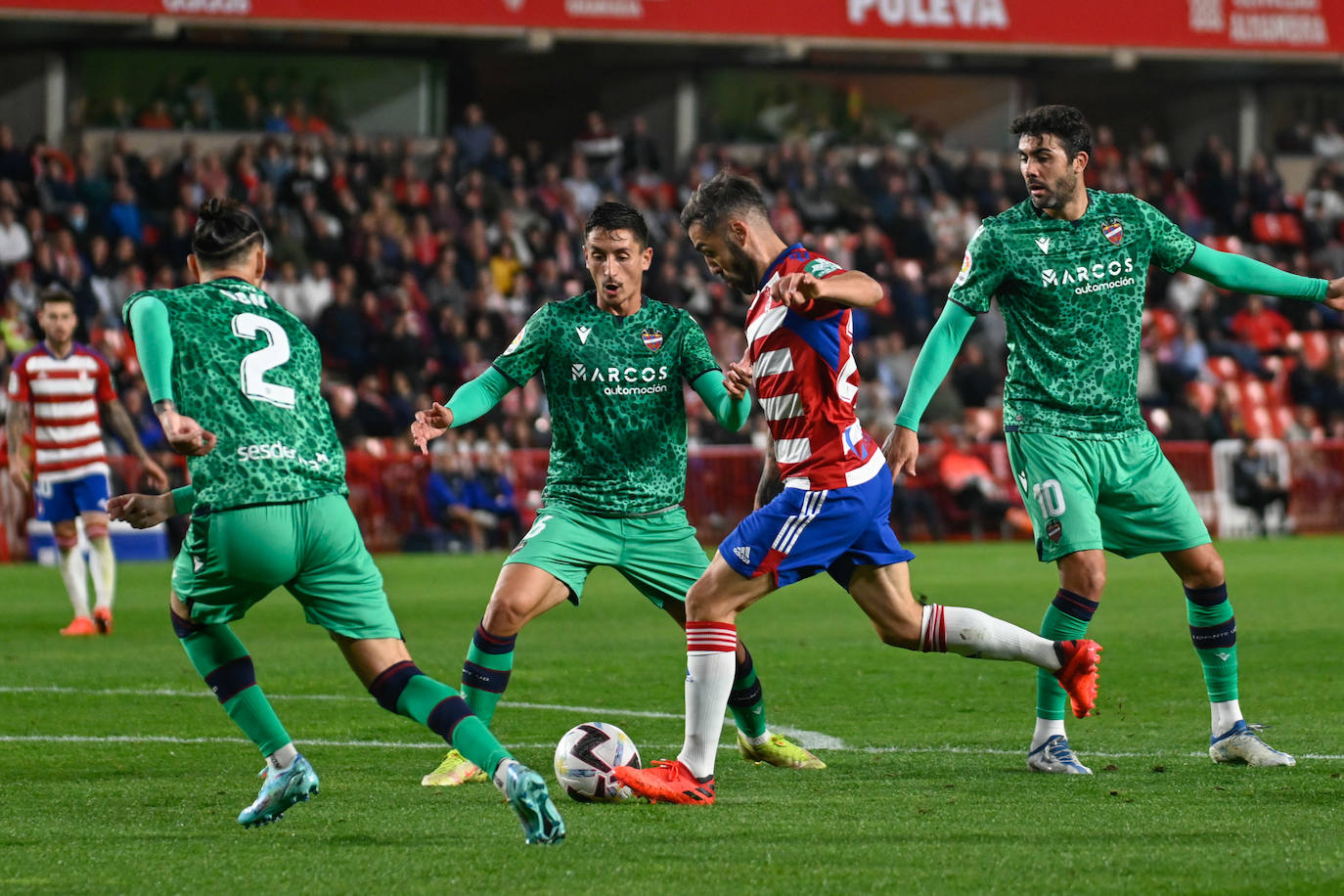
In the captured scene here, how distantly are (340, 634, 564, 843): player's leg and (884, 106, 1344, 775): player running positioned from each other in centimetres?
236

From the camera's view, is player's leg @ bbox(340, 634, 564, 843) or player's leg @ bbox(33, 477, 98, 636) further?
player's leg @ bbox(33, 477, 98, 636)

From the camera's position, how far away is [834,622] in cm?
1448

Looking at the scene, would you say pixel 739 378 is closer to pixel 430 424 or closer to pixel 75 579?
pixel 430 424

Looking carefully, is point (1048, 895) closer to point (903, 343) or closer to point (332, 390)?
point (332, 390)

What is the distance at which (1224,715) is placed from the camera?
768cm

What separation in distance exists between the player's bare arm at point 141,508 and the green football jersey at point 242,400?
128 mm

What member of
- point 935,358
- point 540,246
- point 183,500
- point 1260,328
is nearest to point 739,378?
point 935,358

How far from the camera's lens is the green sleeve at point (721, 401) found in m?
7.49

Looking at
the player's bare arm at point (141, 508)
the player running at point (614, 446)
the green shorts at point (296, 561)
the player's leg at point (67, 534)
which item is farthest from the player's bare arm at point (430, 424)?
the player's leg at point (67, 534)

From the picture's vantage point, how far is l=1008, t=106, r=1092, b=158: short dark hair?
296 inches

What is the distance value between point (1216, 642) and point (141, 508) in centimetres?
431

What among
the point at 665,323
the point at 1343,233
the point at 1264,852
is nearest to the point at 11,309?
the point at 665,323

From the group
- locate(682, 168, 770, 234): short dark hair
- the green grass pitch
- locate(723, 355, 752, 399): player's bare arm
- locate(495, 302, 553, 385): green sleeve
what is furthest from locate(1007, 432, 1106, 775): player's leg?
locate(495, 302, 553, 385): green sleeve

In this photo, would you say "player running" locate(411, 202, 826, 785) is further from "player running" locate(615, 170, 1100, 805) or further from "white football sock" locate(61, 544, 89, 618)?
"white football sock" locate(61, 544, 89, 618)
